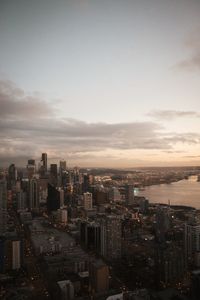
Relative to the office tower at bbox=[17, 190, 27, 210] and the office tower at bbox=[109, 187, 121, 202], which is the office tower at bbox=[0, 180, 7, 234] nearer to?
the office tower at bbox=[17, 190, 27, 210]

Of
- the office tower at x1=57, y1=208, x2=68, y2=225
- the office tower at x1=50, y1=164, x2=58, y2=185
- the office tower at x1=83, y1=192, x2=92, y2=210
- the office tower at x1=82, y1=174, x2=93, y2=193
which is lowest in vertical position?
the office tower at x1=57, y1=208, x2=68, y2=225

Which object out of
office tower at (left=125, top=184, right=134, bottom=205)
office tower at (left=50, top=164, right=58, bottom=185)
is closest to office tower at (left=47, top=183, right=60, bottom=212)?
office tower at (left=50, top=164, right=58, bottom=185)

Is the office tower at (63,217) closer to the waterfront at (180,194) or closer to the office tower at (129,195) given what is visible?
the office tower at (129,195)

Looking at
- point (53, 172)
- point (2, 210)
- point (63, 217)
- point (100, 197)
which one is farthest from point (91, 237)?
point (53, 172)

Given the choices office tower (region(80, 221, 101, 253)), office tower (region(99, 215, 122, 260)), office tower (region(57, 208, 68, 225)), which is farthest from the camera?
office tower (region(57, 208, 68, 225))

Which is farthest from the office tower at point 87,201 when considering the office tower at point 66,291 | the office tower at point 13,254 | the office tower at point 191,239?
the office tower at point 66,291

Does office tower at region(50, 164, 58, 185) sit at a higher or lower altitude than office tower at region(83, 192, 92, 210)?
higher

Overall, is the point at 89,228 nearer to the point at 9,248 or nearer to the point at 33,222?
the point at 9,248
